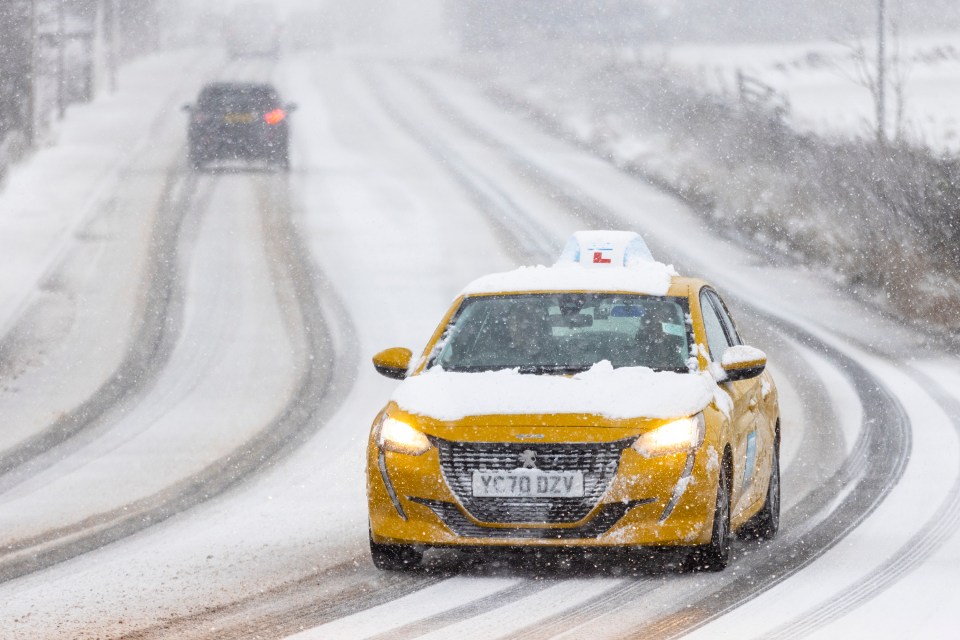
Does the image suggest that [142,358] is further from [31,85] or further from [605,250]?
[31,85]

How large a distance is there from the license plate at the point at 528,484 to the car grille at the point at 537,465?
2cm

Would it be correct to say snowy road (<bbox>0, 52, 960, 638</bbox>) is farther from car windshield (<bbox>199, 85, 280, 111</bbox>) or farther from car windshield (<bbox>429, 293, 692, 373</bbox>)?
car windshield (<bbox>199, 85, 280, 111</bbox>)

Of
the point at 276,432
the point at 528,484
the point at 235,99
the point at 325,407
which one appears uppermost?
the point at 528,484

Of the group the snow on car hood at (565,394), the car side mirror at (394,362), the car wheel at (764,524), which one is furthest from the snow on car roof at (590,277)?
the car wheel at (764,524)

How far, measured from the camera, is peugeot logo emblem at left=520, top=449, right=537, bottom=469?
747 cm

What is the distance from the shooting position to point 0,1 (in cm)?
3594

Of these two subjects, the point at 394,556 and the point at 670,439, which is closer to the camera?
the point at 670,439

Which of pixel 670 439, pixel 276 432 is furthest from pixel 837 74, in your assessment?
pixel 670 439

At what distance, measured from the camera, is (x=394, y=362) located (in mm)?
8555

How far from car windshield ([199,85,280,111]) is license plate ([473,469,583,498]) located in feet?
78.1

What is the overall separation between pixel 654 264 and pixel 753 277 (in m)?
13.9

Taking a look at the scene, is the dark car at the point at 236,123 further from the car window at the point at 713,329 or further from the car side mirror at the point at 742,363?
the car side mirror at the point at 742,363

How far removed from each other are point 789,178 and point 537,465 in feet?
68.6

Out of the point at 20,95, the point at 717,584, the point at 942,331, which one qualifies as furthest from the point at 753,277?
the point at 20,95
